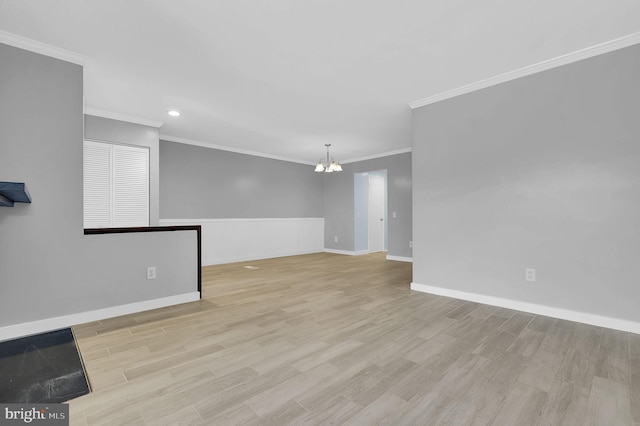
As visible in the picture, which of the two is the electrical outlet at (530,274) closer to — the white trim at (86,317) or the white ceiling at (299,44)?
the white ceiling at (299,44)

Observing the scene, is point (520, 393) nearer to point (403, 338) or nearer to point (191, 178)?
point (403, 338)

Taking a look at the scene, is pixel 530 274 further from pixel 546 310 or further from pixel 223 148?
pixel 223 148

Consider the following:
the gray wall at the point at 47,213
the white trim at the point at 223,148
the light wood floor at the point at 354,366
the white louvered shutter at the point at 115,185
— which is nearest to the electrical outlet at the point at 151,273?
the gray wall at the point at 47,213

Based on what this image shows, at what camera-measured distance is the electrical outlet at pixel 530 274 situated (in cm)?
299

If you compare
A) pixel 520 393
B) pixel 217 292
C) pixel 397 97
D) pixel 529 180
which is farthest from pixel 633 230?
pixel 217 292

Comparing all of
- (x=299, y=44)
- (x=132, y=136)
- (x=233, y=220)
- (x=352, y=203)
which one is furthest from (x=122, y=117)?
(x=352, y=203)

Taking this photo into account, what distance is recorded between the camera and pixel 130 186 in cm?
454

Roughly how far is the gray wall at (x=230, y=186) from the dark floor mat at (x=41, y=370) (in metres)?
3.34

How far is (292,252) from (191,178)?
308cm

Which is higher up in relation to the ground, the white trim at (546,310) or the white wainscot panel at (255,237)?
the white wainscot panel at (255,237)

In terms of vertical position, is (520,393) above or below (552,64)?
below

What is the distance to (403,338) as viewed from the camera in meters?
2.38

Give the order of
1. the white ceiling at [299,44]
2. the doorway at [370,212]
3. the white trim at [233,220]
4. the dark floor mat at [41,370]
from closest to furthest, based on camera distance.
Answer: the dark floor mat at [41,370] < the white ceiling at [299,44] < the white trim at [233,220] < the doorway at [370,212]

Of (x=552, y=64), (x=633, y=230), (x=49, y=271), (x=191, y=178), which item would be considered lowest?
(x=49, y=271)
